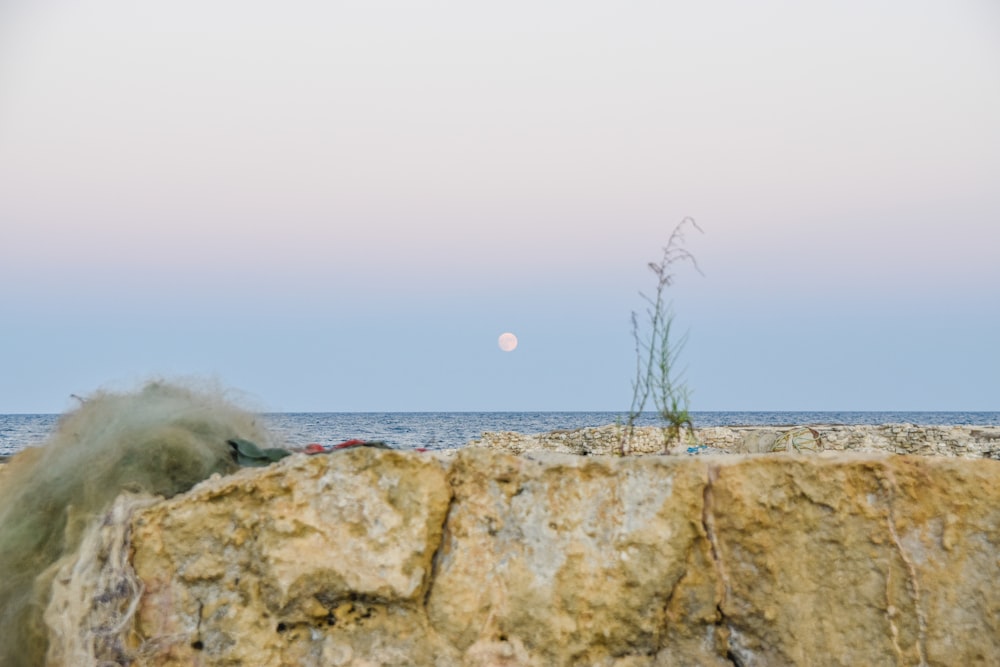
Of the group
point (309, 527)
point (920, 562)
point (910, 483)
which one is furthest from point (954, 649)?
point (309, 527)

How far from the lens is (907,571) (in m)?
3.20

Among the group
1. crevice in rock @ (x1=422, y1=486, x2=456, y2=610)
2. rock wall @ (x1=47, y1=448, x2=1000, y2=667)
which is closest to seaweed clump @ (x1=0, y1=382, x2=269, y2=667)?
rock wall @ (x1=47, y1=448, x2=1000, y2=667)

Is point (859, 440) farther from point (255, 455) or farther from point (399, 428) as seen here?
point (399, 428)

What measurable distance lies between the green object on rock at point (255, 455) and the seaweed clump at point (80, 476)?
0.12 metres

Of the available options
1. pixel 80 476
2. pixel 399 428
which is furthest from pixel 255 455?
pixel 399 428

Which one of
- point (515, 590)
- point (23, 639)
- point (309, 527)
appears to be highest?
point (309, 527)

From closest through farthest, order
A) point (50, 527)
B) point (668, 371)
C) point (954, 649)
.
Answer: point (954, 649)
point (50, 527)
point (668, 371)

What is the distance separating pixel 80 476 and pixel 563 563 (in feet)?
7.54

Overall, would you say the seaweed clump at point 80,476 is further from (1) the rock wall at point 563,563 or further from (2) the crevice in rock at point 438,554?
(2) the crevice in rock at point 438,554

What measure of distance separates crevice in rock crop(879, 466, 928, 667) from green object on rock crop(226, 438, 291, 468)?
2.71 meters

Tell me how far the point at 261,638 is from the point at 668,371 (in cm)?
243

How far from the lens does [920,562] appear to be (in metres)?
3.21

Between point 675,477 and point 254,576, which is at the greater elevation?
point 675,477

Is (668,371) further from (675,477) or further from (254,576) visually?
(254,576)
